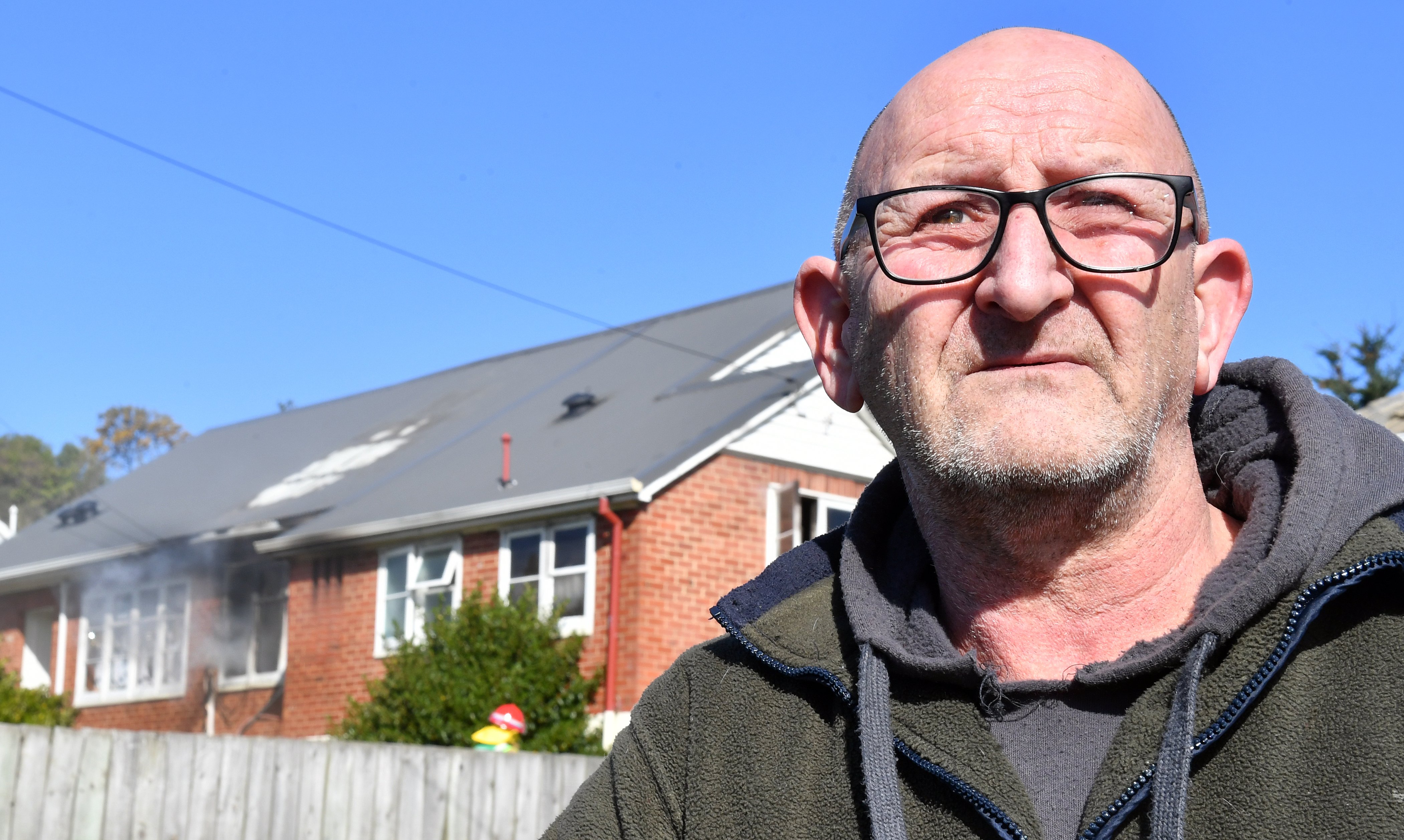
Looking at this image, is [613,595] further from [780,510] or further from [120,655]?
[120,655]

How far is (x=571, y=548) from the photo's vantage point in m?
17.4

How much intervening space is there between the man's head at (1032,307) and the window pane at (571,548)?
15.3 metres

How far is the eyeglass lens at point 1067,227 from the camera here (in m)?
1.83

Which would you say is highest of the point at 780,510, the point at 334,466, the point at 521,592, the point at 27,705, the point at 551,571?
the point at 334,466

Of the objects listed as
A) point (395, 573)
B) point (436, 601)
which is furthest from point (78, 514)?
point (436, 601)

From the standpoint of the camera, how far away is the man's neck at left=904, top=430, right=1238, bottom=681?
1853 mm

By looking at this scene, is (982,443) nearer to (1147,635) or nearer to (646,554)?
(1147,635)

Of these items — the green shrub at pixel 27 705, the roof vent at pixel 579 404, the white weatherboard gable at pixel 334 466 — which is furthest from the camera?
the white weatherboard gable at pixel 334 466

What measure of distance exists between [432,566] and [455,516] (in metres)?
1.15

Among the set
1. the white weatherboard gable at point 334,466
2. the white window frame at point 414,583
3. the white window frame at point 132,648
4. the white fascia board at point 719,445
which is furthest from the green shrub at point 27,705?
the white fascia board at point 719,445

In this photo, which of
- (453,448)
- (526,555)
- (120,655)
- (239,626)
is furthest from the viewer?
(120,655)

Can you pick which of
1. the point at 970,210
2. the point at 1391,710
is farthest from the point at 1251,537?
the point at 970,210

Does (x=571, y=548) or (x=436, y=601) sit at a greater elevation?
(x=571, y=548)

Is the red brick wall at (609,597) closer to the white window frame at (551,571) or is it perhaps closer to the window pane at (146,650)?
the white window frame at (551,571)
